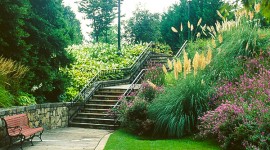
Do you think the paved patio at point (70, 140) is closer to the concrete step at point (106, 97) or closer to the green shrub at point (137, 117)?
the green shrub at point (137, 117)

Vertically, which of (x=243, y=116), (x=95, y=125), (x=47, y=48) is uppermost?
(x=47, y=48)

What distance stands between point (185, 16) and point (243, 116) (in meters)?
17.3

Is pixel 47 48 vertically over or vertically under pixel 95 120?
over

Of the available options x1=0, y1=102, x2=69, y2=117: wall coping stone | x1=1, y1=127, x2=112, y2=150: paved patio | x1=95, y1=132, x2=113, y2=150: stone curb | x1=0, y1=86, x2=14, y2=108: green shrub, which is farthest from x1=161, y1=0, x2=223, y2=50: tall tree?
x1=0, y1=86, x2=14, y2=108: green shrub

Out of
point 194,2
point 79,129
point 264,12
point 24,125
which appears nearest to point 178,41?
point 194,2

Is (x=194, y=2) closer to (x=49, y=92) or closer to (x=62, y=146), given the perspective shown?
(x=49, y=92)

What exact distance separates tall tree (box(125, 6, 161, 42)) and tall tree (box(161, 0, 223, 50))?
12.4 feet

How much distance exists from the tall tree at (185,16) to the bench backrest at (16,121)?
47.5 feet

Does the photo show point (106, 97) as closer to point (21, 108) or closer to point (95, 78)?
point (95, 78)

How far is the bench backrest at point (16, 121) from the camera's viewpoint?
27.1 ft

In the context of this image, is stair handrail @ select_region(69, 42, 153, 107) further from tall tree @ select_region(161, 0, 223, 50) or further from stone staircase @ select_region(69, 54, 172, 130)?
tall tree @ select_region(161, 0, 223, 50)

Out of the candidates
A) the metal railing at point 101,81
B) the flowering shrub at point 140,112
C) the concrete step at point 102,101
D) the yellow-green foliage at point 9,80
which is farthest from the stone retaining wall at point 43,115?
the flowering shrub at point 140,112

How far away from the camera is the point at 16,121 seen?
8672 mm

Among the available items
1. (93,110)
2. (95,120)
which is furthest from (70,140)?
(93,110)
